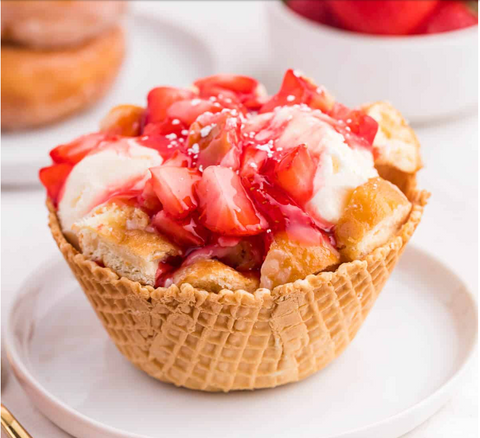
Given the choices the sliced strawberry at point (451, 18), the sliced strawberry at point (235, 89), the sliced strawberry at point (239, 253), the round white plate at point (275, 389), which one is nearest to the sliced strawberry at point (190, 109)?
the sliced strawberry at point (235, 89)

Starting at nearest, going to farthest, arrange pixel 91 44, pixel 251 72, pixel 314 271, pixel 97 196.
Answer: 1. pixel 314 271
2. pixel 97 196
3. pixel 91 44
4. pixel 251 72

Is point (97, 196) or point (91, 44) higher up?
point (97, 196)

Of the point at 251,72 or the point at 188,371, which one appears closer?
the point at 188,371

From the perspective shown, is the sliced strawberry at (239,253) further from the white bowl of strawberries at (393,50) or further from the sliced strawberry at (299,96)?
the white bowl of strawberries at (393,50)

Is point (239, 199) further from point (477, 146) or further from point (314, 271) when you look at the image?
point (477, 146)

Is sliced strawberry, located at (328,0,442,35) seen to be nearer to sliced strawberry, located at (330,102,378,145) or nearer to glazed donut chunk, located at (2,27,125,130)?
glazed donut chunk, located at (2,27,125,130)

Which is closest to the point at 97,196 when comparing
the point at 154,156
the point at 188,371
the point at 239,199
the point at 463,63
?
the point at 154,156

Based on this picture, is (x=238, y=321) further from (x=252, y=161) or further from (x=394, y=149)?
(x=394, y=149)
